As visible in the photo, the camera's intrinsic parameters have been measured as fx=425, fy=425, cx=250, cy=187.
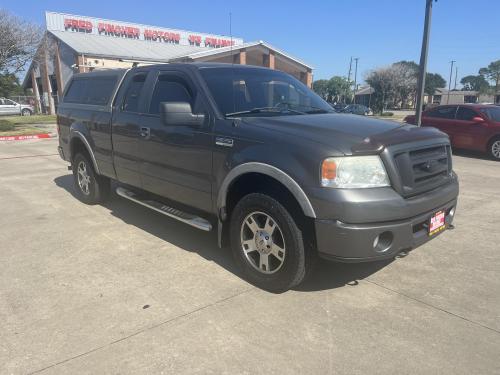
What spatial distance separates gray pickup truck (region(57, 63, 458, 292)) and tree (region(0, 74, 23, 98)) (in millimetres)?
22606

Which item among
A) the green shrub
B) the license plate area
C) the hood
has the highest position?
the hood

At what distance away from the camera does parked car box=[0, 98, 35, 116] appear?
35450 millimetres

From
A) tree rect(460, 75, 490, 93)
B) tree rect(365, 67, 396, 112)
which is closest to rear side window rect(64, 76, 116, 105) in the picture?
tree rect(365, 67, 396, 112)

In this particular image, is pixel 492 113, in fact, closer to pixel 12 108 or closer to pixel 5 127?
pixel 5 127

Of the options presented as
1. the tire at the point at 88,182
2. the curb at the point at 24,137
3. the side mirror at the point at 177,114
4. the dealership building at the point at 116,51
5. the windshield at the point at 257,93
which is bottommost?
the curb at the point at 24,137

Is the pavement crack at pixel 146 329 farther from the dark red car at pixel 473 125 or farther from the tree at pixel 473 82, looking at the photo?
the tree at pixel 473 82

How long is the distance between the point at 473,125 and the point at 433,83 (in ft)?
298

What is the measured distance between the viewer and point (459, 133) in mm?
12539

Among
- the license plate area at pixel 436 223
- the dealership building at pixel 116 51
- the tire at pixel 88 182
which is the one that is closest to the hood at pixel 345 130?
the license plate area at pixel 436 223

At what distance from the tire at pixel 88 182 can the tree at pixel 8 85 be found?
20515 mm

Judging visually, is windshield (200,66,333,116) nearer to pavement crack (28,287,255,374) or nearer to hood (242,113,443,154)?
hood (242,113,443,154)

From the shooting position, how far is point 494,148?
1177 cm

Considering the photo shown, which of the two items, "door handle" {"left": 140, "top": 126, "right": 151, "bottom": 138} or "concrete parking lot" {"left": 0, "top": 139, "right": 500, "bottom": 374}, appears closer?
"concrete parking lot" {"left": 0, "top": 139, "right": 500, "bottom": 374}

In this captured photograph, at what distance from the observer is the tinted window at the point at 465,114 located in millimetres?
12375
